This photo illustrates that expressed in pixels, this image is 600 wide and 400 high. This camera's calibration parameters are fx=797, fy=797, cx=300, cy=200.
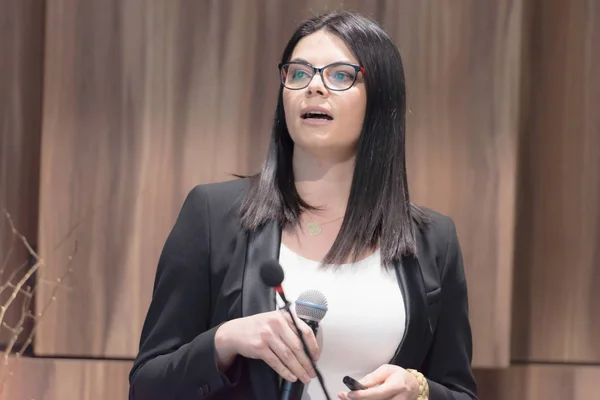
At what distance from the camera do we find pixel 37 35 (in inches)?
86.0

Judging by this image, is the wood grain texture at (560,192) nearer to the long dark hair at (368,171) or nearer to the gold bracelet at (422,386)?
the long dark hair at (368,171)

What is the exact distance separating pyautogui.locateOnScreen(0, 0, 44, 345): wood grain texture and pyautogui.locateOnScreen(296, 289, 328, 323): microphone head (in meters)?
1.25

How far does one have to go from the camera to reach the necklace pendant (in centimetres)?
140

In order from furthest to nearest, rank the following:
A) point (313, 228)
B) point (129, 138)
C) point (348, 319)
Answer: point (129, 138)
point (313, 228)
point (348, 319)

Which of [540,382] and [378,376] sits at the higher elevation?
[378,376]

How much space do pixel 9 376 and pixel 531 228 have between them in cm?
147

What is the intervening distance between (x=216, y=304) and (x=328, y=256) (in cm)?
21

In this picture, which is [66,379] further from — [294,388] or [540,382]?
[540,382]

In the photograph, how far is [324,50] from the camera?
4.57 feet

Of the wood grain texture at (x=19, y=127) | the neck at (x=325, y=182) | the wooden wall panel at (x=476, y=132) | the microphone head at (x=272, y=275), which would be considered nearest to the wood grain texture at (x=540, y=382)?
the wooden wall panel at (x=476, y=132)

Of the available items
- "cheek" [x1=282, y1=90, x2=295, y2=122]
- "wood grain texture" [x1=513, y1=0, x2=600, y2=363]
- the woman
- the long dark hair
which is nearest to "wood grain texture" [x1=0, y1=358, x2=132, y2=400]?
the woman

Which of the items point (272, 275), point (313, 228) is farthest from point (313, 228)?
point (272, 275)

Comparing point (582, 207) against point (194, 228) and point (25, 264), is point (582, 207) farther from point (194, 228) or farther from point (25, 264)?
point (25, 264)

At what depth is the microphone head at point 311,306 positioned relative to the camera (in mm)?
1142
